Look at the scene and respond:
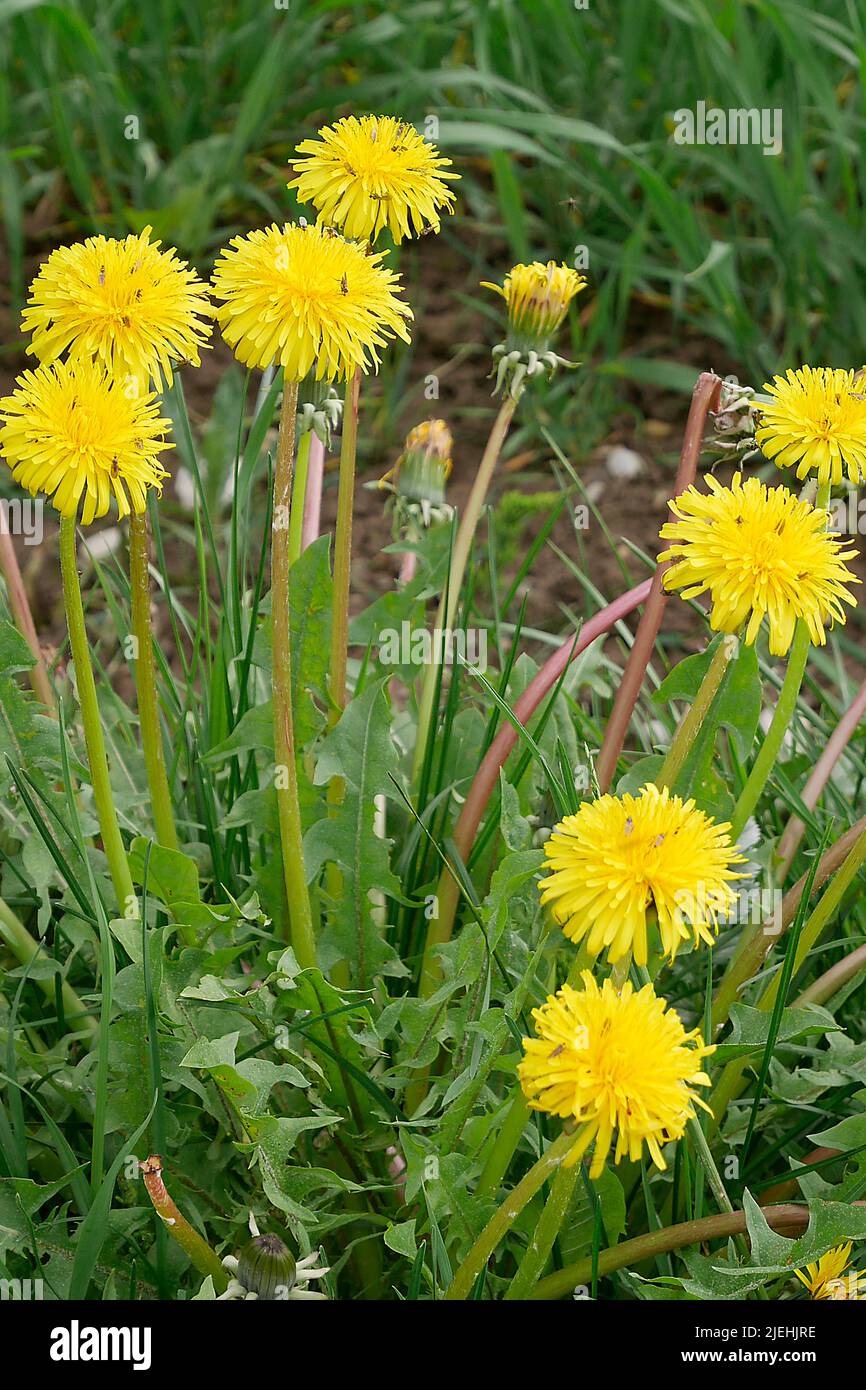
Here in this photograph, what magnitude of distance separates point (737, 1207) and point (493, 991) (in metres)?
0.31

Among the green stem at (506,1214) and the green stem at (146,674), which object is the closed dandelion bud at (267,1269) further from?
the green stem at (146,674)

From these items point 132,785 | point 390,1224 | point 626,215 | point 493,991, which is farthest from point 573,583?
point 390,1224

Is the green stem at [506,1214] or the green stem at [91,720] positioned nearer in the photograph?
the green stem at [506,1214]

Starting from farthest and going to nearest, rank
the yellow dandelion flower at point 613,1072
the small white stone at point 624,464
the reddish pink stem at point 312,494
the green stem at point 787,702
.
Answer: the small white stone at point 624,464, the reddish pink stem at point 312,494, the green stem at point 787,702, the yellow dandelion flower at point 613,1072

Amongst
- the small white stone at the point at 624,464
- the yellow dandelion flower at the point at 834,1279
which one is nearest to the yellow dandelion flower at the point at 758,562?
the yellow dandelion flower at the point at 834,1279

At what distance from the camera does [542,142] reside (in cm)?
295

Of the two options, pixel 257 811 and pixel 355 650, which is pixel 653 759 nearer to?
pixel 257 811

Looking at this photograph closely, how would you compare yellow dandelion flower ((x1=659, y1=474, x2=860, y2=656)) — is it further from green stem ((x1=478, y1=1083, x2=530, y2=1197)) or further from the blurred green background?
the blurred green background

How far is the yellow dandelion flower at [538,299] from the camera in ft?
4.77

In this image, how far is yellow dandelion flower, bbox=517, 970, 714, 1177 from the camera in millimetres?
859

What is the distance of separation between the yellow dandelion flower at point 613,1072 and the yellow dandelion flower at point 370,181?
0.66m

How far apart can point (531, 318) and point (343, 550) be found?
1.01ft

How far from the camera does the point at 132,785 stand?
1.69 meters

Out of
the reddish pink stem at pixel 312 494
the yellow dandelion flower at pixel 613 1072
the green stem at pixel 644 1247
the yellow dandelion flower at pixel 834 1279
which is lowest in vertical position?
the yellow dandelion flower at pixel 834 1279
